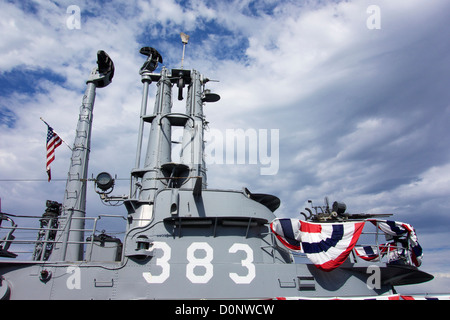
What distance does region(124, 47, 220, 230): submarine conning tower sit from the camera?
1288 centimetres

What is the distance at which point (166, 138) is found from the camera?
14.5m

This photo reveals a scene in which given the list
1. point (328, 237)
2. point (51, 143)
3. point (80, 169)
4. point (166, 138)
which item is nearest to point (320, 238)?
point (328, 237)

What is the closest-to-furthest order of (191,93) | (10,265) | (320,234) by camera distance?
(10,265) → (320,234) → (191,93)

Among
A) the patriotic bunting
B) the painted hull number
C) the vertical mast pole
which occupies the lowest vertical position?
the painted hull number

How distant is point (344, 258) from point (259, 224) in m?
3.07

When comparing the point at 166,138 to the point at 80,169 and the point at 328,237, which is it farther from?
the point at 328,237

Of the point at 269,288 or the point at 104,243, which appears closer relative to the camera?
the point at 269,288

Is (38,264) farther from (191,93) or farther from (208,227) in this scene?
(191,93)

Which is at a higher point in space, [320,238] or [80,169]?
[80,169]

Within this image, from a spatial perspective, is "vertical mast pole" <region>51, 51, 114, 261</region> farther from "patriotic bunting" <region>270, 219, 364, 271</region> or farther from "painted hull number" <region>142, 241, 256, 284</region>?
"patriotic bunting" <region>270, 219, 364, 271</region>

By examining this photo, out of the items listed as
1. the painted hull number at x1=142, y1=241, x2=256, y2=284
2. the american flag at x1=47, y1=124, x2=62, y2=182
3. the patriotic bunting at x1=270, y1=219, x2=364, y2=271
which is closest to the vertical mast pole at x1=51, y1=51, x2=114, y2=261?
the american flag at x1=47, y1=124, x2=62, y2=182

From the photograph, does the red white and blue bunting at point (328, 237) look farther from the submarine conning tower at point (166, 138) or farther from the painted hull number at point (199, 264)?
the submarine conning tower at point (166, 138)
